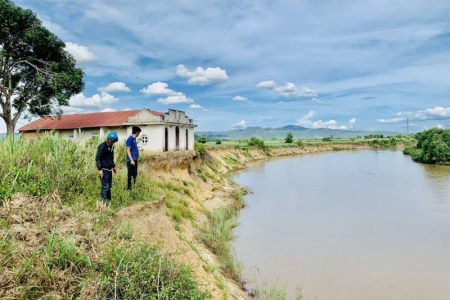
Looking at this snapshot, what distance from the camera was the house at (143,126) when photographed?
1714 centimetres

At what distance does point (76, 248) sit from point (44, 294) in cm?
65

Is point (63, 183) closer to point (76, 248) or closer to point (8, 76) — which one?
point (76, 248)

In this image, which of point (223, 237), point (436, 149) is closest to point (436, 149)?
point (436, 149)

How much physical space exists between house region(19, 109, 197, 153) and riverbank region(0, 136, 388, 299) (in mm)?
5993

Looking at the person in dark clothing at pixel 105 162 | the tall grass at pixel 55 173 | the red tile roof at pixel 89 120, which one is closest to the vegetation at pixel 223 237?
the tall grass at pixel 55 173

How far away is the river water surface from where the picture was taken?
8812mm

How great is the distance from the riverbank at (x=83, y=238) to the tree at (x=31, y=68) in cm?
1179

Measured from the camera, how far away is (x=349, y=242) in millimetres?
12078

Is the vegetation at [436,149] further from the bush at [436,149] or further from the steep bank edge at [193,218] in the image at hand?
the steep bank edge at [193,218]

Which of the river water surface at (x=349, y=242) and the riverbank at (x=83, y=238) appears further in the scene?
the river water surface at (x=349, y=242)

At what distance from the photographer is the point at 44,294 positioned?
373 cm

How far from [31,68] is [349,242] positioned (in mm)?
20663

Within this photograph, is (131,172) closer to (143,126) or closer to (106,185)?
(106,185)

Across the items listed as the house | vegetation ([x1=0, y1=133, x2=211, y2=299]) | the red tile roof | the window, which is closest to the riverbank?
vegetation ([x1=0, y1=133, x2=211, y2=299])
